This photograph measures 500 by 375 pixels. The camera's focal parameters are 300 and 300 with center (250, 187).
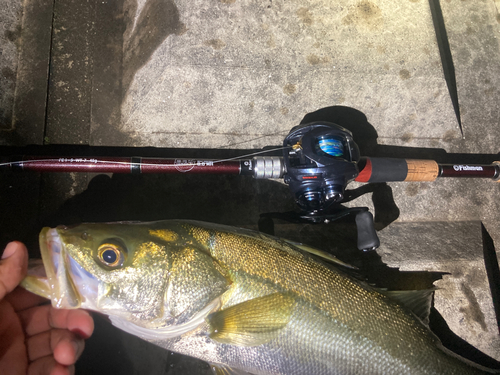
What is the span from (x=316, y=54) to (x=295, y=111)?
2.02 feet

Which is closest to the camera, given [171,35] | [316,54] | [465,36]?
[171,35]

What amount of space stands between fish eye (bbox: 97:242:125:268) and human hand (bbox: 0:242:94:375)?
533mm

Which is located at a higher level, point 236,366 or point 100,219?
point 100,219

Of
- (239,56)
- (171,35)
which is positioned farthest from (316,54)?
(171,35)

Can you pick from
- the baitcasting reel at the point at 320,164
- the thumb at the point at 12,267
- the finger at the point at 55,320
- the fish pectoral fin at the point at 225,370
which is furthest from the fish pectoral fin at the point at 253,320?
the thumb at the point at 12,267

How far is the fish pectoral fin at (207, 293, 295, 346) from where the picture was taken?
5.44ft

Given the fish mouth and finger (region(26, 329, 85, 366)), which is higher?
the fish mouth

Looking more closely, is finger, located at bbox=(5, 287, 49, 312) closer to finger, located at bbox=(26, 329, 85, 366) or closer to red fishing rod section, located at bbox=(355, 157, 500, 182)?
finger, located at bbox=(26, 329, 85, 366)

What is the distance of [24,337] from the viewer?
74.3 inches

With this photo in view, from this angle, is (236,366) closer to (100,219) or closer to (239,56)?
(100,219)

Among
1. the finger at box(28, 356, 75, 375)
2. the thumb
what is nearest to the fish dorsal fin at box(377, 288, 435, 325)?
the finger at box(28, 356, 75, 375)

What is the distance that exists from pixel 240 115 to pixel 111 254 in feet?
5.64

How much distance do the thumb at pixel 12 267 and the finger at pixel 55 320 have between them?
15.2 inches

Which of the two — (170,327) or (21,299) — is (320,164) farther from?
(21,299)
